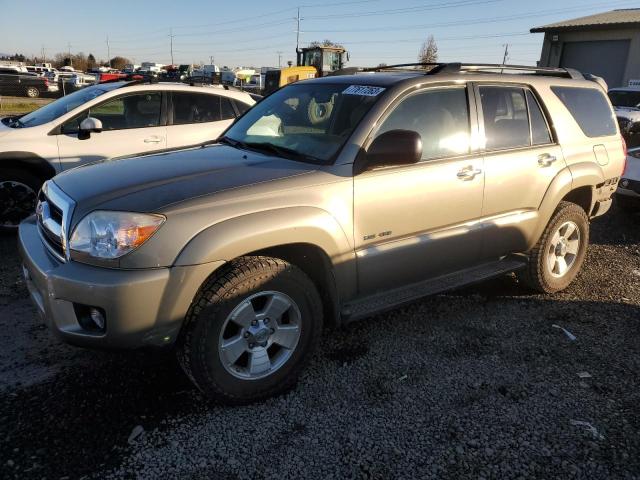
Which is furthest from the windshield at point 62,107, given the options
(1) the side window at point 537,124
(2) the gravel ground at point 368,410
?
(1) the side window at point 537,124

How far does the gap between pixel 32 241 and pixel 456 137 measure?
9.18 feet

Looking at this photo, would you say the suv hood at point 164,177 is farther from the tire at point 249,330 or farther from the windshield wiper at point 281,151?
the tire at point 249,330

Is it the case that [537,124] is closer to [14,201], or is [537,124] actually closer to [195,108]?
[195,108]

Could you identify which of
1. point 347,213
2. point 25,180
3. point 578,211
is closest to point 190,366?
point 347,213

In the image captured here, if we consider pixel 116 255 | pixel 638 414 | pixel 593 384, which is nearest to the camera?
pixel 116 255

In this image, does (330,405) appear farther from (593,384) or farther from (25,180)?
(25,180)

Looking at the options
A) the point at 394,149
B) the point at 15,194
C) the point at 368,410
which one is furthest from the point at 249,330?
the point at 15,194

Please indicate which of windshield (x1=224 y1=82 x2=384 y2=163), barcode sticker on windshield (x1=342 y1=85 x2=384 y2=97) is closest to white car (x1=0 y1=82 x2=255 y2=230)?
windshield (x1=224 y1=82 x2=384 y2=163)

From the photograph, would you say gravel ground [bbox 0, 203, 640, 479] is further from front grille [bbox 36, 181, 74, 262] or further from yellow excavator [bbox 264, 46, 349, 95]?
yellow excavator [bbox 264, 46, 349, 95]

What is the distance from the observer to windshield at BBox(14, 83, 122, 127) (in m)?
5.81

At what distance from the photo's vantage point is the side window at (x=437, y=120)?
3.29 meters

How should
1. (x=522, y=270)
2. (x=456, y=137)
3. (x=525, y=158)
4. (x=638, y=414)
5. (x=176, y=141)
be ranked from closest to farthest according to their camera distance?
(x=638, y=414) < (x=456, y=137) < (x=525, y=158) < (x=522, y=270) < (x=176, y=141)

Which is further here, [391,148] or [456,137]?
[456,137]

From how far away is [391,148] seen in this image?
2945 millimetres
